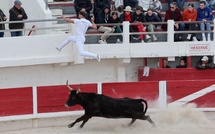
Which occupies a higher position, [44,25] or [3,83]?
[44,25]

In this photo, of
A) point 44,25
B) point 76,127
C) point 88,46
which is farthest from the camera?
point 44,25

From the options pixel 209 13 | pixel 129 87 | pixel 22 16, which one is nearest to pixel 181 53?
pixel 209 13

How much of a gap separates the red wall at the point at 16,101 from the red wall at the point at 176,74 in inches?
151

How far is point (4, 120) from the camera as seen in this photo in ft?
54.8

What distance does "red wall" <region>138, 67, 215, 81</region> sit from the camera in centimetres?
1981

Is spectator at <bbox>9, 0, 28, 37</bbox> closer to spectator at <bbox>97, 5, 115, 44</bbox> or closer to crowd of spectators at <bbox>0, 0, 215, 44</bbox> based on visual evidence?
crowd of spectators at <bbox>0, 0, 215, 44</bbox>

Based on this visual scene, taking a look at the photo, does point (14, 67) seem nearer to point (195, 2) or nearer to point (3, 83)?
point (3, 83)

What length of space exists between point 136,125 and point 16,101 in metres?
2.64

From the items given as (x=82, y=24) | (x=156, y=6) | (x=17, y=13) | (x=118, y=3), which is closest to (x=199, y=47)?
(x=156, y=6)

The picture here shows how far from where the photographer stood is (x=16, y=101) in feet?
55.3

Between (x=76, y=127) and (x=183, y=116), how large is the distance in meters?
2.38

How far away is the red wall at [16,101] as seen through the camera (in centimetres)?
1672

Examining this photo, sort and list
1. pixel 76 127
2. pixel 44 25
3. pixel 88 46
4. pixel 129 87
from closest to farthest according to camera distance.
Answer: pixel 76 127
pixel 129 87
pixel 88 46
pixel 44 25

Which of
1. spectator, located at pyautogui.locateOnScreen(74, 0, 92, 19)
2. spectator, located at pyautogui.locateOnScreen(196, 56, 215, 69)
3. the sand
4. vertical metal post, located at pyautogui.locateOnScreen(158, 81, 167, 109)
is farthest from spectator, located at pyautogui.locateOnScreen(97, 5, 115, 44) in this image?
the sand
